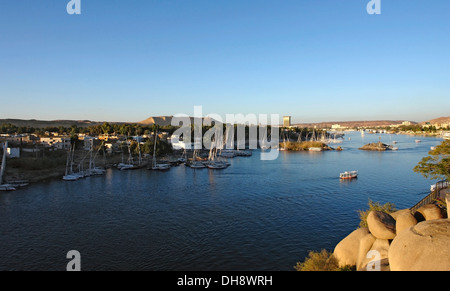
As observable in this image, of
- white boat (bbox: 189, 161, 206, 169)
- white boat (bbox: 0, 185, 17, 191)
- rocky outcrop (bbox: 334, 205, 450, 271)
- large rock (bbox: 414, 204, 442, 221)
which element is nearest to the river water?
white boat (bbox: 0, 185, 17, 191)

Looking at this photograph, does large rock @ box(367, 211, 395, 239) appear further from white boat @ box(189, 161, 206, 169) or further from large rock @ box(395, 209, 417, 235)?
white boat @ box(189, 161, 206, 169)

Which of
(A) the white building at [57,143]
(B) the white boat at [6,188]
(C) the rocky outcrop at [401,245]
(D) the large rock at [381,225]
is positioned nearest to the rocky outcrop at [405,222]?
(C) the rocky outcrop at [401,245]

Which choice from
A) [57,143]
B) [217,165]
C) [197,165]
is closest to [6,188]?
[197,165]

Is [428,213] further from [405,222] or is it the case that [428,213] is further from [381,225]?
Answer: [381,225]

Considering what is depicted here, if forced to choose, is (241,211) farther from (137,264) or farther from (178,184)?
(178,184)

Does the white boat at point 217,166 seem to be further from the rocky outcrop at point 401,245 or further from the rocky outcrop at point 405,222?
the rocky outcrop at point 405,222

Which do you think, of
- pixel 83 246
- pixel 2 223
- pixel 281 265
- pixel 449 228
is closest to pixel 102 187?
pixel 2 223
